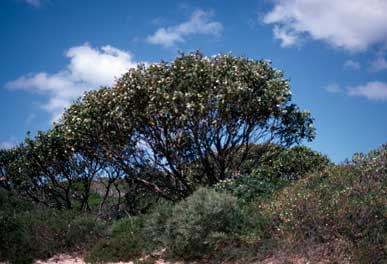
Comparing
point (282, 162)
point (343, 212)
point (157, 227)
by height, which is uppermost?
point (282, 162)

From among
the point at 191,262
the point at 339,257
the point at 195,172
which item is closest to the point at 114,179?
the point at 195,172

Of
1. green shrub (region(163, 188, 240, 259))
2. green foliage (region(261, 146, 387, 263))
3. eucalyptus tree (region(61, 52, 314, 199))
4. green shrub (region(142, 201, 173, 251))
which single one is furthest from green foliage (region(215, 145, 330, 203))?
green shrub (region(163, 188, 240, 259))

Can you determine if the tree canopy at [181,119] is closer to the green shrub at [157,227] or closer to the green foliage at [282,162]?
the green foliage at [282,162]

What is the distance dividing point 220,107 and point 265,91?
163 cm

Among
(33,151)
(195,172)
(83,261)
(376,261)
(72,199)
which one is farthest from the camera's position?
(72,199)

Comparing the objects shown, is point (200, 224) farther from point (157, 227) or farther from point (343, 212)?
point (343, 212)

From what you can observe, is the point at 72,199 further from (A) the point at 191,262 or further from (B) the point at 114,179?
(A) the point at 191,262

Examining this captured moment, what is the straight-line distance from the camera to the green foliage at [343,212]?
9.26 metres

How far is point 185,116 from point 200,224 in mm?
4996

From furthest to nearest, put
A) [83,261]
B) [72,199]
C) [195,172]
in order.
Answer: [72,199] < [195,172] < [83,261]

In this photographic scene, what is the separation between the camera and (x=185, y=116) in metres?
14.7

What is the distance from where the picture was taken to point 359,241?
9.25m

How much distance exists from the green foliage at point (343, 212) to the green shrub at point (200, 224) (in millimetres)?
918

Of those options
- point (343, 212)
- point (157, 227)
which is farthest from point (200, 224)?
point (343, 212)
